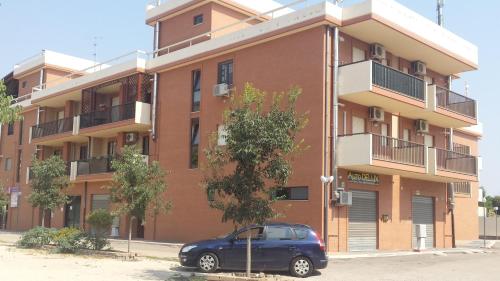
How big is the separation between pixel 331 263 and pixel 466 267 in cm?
460

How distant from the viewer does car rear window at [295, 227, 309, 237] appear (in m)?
16.7

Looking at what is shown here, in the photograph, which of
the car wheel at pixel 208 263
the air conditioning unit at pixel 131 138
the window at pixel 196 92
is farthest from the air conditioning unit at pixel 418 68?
the car wheel at pixel 208 263

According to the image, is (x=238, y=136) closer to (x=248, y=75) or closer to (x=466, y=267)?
(x=466, y=267)

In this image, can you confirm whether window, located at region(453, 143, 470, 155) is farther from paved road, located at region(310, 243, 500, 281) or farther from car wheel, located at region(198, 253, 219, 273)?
car wheel, located at region(198, 253, 219, 273)

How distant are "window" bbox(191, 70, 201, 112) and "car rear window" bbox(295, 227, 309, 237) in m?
14.0

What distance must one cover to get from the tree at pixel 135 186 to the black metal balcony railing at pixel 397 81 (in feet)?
31.6

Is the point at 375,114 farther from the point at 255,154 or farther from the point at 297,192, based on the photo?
the point at 255,154

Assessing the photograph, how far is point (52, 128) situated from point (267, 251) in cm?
2797

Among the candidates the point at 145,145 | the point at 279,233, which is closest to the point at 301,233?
the point at 279,233

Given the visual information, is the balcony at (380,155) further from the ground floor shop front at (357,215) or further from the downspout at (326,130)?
the ground floor shop front at (357,215)

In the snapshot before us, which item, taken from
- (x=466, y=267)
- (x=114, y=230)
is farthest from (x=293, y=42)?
(x=114, y=230)

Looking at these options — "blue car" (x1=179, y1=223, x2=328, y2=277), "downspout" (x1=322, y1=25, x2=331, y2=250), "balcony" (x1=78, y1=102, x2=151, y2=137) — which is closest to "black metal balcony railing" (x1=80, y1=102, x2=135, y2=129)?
"balcony" (x1=78, y1=102, x2=151, y2=137)

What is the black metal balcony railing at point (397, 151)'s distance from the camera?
24.1 metres

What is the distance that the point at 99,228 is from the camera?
23.1 m
